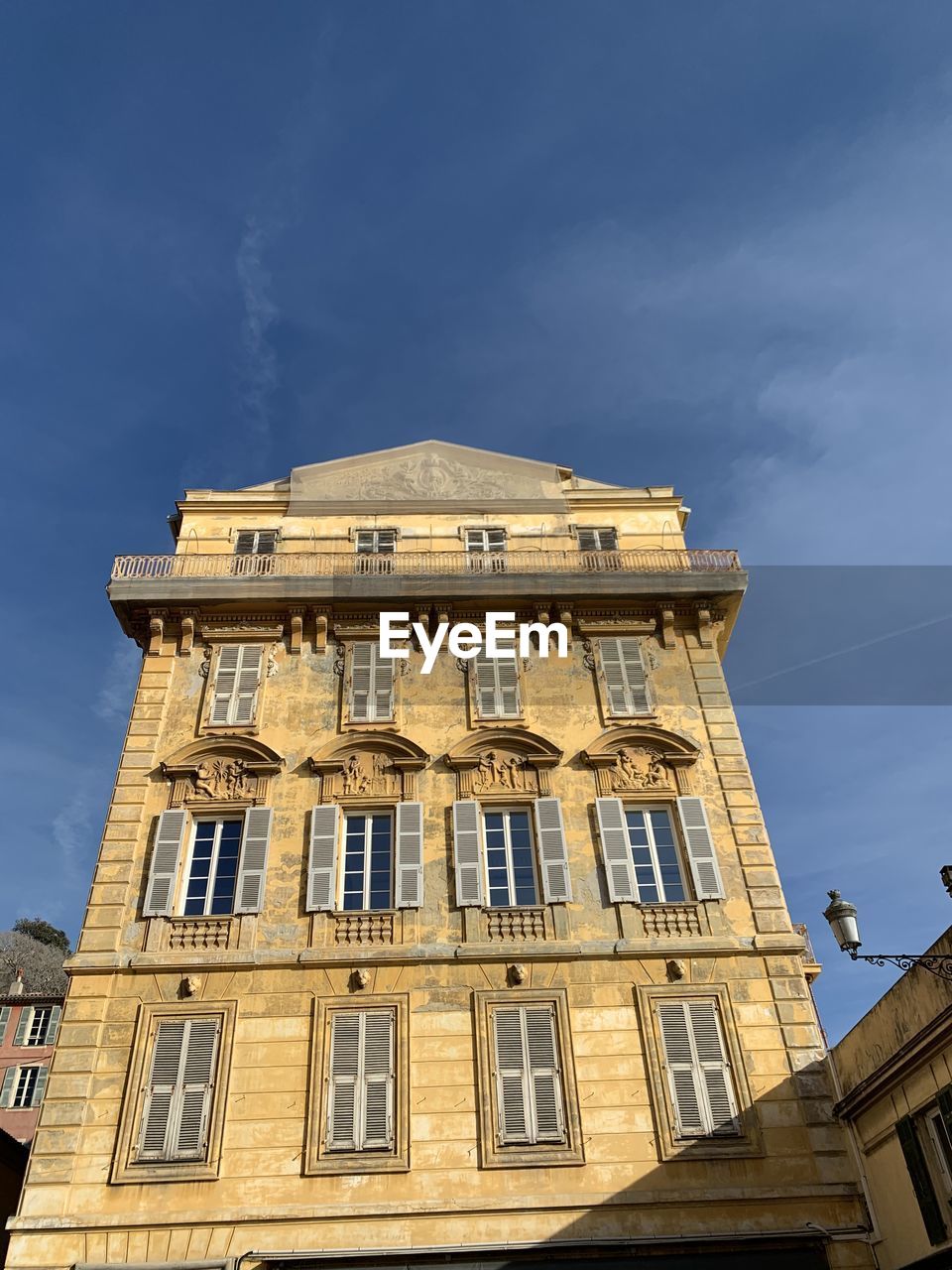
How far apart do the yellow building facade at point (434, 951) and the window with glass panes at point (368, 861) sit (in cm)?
5

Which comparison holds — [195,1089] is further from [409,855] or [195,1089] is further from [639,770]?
[639,770]

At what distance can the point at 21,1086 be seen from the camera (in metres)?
40.0

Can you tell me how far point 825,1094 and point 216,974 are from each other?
9095mm

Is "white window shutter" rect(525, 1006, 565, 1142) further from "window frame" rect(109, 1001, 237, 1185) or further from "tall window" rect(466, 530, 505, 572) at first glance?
"tall window" rect(466, 530, 505, 572)

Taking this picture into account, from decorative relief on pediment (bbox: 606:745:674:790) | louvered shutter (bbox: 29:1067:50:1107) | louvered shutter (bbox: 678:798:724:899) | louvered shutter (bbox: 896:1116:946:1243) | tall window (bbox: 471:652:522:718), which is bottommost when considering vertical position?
louvered shutter (bbox: 896:1116:946:1243)

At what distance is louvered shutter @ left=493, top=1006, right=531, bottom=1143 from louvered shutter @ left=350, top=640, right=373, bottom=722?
5.89 metres

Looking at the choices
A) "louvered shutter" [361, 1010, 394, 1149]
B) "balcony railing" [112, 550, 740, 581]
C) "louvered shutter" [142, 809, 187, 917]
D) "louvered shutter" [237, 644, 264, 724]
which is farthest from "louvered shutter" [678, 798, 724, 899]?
"louvered shutter" [142, 809, 187, 917]

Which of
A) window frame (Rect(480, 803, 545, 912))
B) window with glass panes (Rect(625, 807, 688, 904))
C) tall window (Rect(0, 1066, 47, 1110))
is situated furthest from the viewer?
tall window (Rect(0, 1066, 47, 1110))

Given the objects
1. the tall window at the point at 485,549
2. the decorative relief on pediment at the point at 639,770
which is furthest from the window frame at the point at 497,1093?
the tall window at the point at 485,549

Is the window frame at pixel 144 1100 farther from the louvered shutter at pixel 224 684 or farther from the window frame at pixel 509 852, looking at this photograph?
the louvered shutter at pixel 224 684

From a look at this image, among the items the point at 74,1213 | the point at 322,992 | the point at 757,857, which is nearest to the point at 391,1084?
the point at 322,992

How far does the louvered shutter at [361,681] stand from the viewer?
17625 mm

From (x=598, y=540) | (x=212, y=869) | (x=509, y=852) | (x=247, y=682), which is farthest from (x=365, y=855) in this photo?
(x=598, y=540)

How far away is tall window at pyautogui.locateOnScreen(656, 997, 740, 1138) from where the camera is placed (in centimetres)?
1342
